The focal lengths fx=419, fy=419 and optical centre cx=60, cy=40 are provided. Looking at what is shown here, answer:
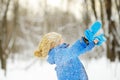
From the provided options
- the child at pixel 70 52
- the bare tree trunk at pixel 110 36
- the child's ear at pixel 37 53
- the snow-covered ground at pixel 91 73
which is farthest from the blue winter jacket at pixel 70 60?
the bare tree trunk at pixel 110 36

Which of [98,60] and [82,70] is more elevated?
[82,70]

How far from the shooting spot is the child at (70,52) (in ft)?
13.5

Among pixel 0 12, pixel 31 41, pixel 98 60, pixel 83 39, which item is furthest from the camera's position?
pixel 31 41

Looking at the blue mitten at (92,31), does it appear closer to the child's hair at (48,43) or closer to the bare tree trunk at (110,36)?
the child's hair at (48,43)

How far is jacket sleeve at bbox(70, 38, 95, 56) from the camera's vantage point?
409cm

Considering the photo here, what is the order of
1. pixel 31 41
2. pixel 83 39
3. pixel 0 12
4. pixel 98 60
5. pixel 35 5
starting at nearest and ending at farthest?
pixel 83 39 → pixel 0 12 → pixel 98 60 → pixel 35 5 → pixel 31 41

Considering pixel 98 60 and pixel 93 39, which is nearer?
pixel 93 39

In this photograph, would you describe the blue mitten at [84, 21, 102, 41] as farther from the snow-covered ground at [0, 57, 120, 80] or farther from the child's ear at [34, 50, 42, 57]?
the snow-covered ground at [0, 57, 120, 80]

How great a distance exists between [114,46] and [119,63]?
1.79ft

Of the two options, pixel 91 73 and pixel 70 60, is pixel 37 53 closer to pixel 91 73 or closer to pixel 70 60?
pixel 70 60

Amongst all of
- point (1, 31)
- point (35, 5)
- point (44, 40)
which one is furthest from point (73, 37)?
point (44, 40)

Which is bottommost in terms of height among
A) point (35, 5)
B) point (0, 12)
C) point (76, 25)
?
point (35, 5)

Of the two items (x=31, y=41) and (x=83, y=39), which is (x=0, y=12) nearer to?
(x=83, y=39)

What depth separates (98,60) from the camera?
15445mm
